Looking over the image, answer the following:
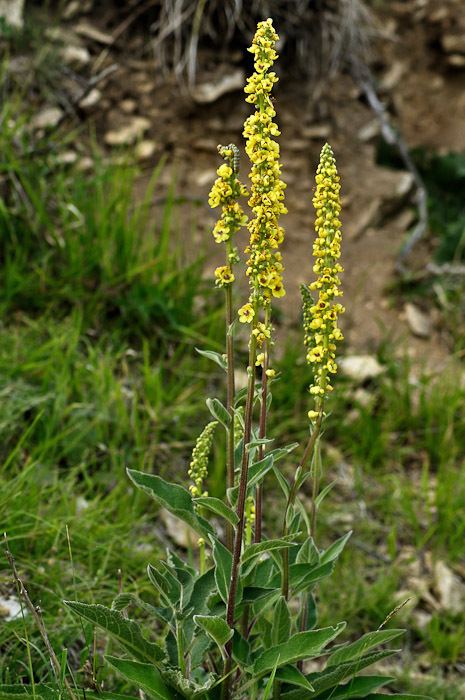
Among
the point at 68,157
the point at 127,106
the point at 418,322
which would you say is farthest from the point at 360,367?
the point at 127,106

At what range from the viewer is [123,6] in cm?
448

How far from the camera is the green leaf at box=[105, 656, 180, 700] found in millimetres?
1665

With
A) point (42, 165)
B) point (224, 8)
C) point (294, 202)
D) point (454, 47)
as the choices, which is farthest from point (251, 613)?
point (454, 47)

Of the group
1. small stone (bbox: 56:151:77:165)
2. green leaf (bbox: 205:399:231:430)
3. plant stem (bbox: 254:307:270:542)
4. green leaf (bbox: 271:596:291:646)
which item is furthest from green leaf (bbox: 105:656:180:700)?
small stone (bbox: 56:151:77:165)

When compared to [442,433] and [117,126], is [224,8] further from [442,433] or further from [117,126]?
[442,433]

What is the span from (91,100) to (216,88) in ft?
2.11

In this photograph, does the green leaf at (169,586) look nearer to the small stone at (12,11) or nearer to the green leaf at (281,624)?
the green leaf at (281,624)

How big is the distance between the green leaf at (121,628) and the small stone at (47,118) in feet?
9.15

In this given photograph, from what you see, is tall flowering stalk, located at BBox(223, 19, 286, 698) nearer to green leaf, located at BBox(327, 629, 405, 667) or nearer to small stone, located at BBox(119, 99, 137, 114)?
green leaf, located at BBox(327, 629, 405, 667)

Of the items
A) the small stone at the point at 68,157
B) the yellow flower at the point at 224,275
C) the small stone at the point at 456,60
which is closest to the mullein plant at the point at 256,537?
the yellow flower at the point at 224,275

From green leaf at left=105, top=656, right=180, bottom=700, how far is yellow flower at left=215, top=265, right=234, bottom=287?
74cm

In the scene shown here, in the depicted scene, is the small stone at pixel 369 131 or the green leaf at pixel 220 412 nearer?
the green leaf at pixel 220 412

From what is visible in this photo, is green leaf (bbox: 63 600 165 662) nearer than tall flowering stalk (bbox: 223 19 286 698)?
No

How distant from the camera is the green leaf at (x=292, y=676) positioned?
167 cm
